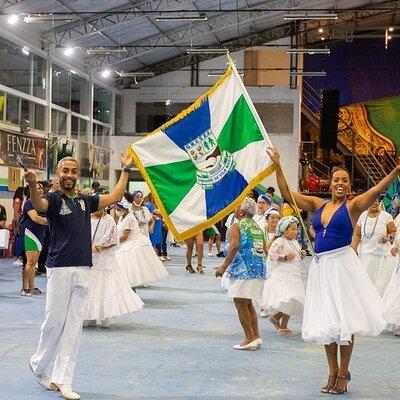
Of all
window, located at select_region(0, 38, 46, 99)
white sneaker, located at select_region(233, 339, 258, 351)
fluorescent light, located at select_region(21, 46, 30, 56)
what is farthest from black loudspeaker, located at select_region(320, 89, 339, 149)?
white sneaker, located at select_region(233, 339, 258, 351)

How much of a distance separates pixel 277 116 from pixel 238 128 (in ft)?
81.3

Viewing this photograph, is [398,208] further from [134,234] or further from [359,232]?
[134,234]

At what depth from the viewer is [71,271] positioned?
5551 mm

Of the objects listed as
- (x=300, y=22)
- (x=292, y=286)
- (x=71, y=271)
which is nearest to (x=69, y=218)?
(x=71, y=271)

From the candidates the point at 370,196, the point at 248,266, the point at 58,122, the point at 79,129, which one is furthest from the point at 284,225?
the point at 79,129

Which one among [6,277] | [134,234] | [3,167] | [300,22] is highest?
[300,22]

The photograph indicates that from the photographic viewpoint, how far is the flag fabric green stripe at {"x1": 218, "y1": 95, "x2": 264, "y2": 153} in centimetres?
645

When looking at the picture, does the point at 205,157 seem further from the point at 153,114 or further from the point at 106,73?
the point at 153,114

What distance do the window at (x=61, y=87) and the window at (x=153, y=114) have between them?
580 centimetres

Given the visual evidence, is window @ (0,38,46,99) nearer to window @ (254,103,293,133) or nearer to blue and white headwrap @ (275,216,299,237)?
window @ (254,103,293,133)

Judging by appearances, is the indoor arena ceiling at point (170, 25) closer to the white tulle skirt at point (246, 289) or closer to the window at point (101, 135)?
the window at point (101, 135)

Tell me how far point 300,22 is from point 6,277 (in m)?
20.1

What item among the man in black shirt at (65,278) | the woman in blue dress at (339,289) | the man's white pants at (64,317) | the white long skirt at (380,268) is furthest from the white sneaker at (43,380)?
the white long skirt at (380,268)

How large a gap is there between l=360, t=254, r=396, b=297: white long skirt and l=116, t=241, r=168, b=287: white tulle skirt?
372 cm
